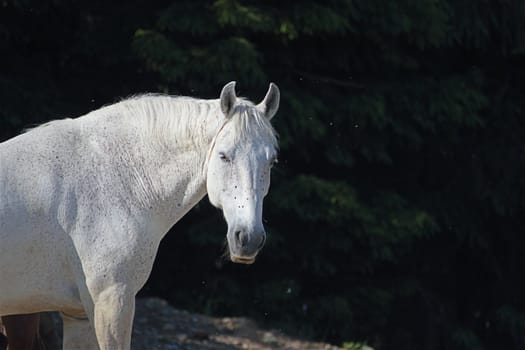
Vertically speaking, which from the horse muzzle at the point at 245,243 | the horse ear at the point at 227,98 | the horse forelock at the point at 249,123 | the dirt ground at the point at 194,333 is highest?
the horse ear at the point at 227,98

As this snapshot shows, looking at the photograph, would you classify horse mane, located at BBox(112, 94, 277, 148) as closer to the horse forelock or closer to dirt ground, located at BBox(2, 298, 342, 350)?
the horse forelock

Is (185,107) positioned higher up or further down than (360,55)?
further down

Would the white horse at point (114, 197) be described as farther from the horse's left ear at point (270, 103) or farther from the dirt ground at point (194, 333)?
the dirt ground at point (194, 333)

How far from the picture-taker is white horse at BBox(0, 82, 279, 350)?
13.5 ft

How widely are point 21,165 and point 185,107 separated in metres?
0.71

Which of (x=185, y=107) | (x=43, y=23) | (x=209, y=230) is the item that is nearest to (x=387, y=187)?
(x=209, y=230)

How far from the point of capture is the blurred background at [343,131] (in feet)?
26.1

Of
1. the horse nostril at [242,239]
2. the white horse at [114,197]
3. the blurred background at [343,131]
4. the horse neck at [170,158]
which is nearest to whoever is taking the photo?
the horse nostril at [242,239]

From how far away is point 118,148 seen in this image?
4387mm

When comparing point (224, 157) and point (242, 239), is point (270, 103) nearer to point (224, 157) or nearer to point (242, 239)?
point (224, 157)

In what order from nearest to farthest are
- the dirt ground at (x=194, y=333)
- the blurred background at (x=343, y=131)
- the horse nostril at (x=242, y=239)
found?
1. the horse nostril at (x=242, y=239)
2. the dirt ground at (x=194, y=333)
3. the blurred background at (x=343, y=131)

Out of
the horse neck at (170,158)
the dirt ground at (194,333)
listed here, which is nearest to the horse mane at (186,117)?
the horse neck at (170,158)

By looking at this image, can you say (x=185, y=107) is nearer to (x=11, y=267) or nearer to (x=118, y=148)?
(x=118, y=148)

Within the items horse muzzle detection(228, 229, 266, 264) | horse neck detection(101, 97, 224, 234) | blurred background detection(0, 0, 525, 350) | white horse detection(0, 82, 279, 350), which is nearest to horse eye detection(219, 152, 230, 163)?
white horse detection(0, 82, 279, 350)
